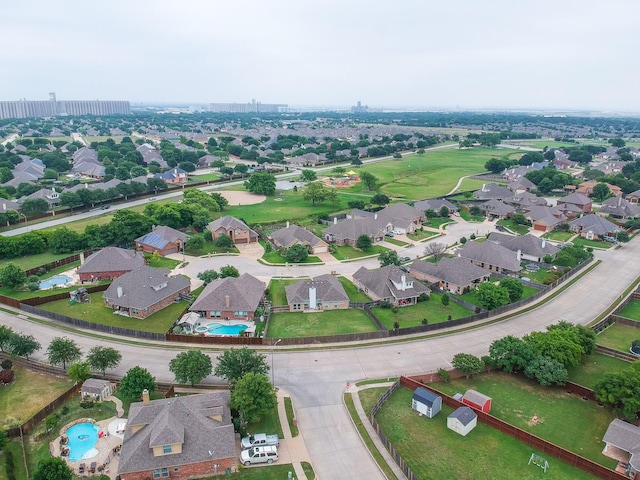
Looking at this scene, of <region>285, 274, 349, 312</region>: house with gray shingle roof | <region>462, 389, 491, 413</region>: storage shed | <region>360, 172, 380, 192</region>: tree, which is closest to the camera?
<region>462, 389, 491, 413</region>: storage shed

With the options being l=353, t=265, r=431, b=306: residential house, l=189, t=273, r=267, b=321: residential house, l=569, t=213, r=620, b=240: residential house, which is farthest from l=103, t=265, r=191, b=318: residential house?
l=569, t=213, r=620, b=240: residential house

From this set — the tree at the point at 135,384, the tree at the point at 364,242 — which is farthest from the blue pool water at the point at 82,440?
the tree at the point at 364,242

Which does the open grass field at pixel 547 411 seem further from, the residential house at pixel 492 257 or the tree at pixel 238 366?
the residential house at pixel 492 257

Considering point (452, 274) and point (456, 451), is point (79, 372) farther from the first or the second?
point (452, 274)

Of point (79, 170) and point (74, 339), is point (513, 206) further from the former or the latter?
point (79, 170)

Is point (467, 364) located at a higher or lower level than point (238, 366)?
lower

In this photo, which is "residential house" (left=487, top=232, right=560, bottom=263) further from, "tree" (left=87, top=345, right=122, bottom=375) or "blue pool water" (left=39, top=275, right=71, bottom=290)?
"blue pool water" (left=39, top=275, right=71, bottom=290)

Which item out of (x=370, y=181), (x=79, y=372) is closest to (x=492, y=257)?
(x=79, y=372)
